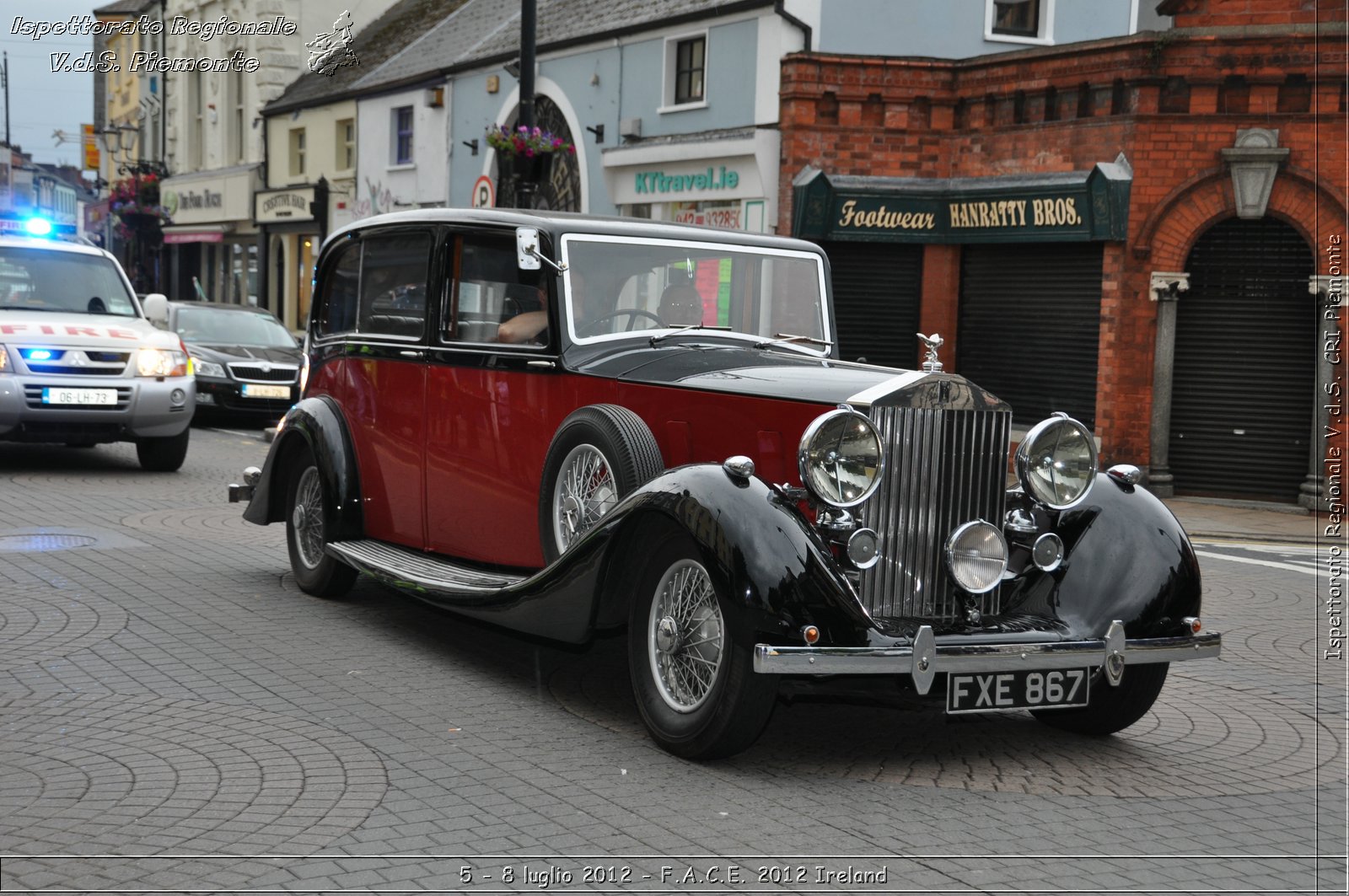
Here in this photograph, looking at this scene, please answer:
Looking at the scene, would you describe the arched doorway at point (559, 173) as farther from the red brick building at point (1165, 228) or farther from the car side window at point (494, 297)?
the car side window at point (494, 297)

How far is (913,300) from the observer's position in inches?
740

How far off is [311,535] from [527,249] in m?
2.44

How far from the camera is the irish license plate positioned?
4.76 metres

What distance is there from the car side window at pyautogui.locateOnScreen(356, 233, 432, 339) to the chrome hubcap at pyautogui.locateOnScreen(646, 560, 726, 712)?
2520mm

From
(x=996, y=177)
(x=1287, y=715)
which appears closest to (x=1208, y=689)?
(x=1287, y=715)

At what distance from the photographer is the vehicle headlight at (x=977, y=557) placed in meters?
5.10

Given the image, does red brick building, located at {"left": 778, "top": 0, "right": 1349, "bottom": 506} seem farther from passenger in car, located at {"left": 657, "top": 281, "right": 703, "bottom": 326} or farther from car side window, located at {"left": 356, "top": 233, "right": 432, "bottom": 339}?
passenger in car, located at {"left": 657, "top": 281, "right": 703, "bottom": 326}

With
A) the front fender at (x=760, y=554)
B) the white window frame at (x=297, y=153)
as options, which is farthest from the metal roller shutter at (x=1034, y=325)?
the white window frame at (x=297, y=153)

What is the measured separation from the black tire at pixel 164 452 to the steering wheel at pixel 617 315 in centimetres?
771

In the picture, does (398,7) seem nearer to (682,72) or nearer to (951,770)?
(682,72)

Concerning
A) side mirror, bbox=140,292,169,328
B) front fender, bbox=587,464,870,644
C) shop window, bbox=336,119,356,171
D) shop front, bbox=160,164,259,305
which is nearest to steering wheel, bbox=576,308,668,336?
front fender, bbox=587,464,870,644

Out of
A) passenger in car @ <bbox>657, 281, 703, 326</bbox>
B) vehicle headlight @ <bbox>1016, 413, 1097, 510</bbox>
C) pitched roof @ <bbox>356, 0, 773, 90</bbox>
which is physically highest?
pitched roof @ <bbox>356, 0, 773, 90</bbox>

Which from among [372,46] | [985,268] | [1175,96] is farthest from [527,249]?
[372,46]

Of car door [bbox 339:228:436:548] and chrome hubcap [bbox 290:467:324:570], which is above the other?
car door [bbox 339:228:436:548]
